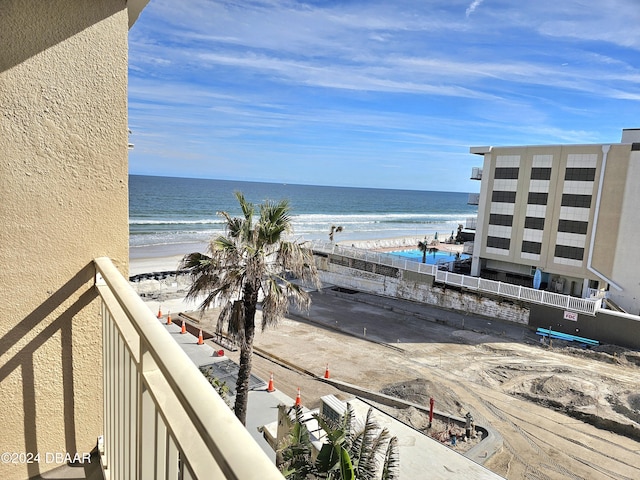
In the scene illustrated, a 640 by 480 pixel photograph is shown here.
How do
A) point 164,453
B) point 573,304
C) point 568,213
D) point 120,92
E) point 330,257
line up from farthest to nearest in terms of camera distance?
point 330,257
point 568,213
point 573,304
point 120,92
point 164,453

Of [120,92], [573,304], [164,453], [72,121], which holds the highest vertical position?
[120,92]

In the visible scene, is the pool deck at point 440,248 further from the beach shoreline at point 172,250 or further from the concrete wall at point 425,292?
the concrete wall at point 425,292

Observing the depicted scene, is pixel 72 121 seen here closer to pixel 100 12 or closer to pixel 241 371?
pixel 100 12

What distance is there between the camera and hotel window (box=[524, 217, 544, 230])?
2875 centimetres

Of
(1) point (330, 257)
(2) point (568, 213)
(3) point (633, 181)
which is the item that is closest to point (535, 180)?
(2) point (568, 213)

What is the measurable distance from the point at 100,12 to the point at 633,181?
1158 inches

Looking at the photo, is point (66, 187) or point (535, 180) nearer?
point (66, 187)

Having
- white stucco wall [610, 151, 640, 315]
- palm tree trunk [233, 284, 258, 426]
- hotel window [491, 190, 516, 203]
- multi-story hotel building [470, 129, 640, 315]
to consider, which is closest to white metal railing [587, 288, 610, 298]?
multi-story hotel building [470, 129, 640, 315]

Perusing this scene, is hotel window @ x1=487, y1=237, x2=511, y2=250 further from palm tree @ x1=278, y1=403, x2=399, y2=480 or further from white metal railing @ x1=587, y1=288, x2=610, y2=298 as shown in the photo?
palm tree @ x1=278, y1=403, x2=399, y2=480

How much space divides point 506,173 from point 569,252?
21.3 feet

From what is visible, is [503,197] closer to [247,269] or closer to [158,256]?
[247,269]

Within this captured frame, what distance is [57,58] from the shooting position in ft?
7.69

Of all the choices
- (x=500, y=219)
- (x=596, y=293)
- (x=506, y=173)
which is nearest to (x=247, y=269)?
(x=596, y=293)

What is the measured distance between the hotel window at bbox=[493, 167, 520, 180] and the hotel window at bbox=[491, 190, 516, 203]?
1.01m
